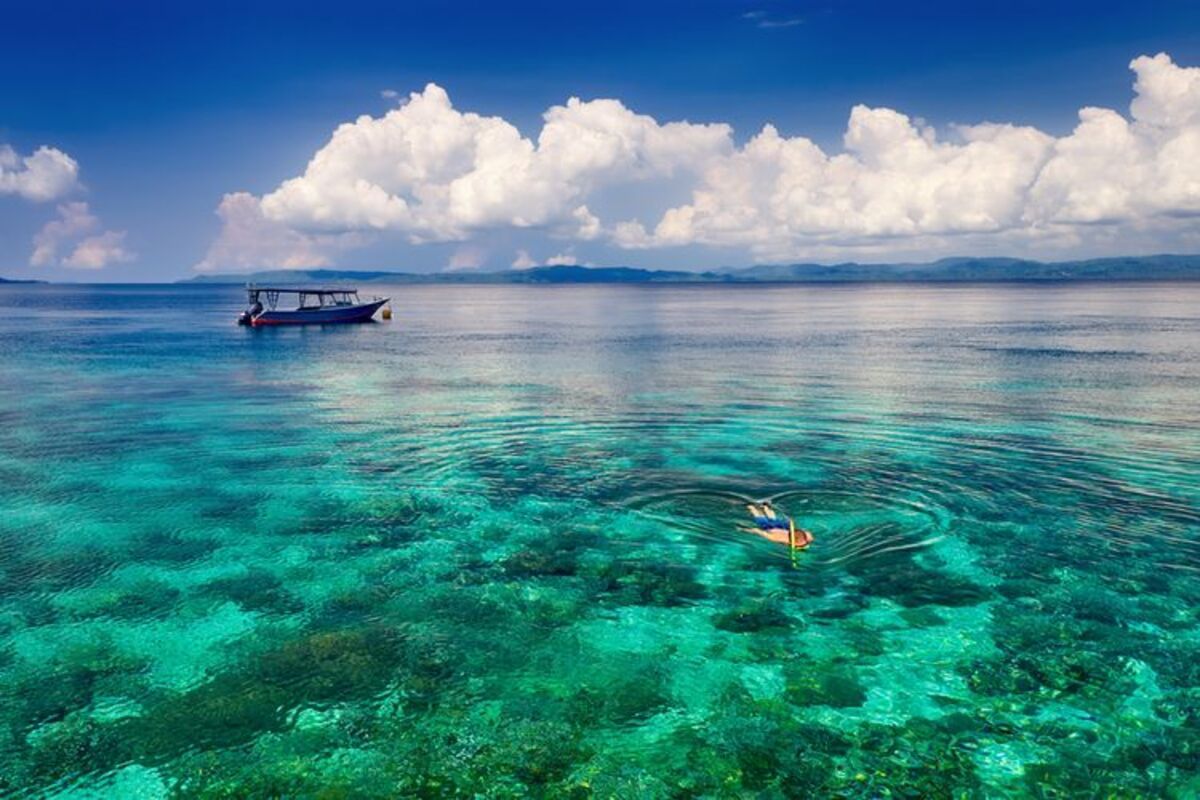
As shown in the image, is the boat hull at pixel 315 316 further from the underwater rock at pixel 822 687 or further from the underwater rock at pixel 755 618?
the underwater rock at pixel 822 687

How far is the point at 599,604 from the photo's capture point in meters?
18.7

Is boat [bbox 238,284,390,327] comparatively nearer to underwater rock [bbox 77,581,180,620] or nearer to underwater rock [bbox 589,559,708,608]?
A: underwater rock [bbox 77,581,180,620]

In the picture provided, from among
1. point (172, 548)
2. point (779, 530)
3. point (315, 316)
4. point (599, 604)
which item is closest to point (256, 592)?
point (172, 548)

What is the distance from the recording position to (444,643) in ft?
54.9

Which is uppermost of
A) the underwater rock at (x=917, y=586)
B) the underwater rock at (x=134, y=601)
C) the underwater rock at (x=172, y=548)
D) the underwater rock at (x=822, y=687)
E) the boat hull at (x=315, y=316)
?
the boat hull at (x=315, y=316)

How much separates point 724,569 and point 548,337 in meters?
81.8

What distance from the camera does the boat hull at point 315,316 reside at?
115m

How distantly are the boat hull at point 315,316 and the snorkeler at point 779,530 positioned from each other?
101317mm

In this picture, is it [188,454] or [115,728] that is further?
[188,454]

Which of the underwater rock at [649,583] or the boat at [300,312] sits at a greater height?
the boat at [300,312]

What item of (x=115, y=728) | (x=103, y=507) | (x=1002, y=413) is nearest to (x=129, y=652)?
(x=115, y=728)

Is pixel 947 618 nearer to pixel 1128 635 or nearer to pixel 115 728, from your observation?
pixel 1128 635

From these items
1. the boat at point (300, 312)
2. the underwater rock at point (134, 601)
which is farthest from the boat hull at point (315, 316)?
the underwater rock at point (134, 601)

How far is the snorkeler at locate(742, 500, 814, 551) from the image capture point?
21844mm
